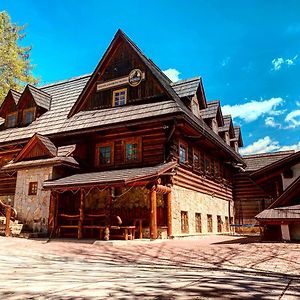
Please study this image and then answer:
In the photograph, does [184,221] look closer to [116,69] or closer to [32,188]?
[32,188]

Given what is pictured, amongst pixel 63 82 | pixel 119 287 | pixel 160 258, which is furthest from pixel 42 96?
pixel 119 287

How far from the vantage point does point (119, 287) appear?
191 inches

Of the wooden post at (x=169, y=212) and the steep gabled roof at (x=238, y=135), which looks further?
the steep gabled roof at (x=238, y=135)

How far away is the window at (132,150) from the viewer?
→ 713 inches

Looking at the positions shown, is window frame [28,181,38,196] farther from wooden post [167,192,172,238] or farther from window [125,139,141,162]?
wooden post [167,192,172,238]

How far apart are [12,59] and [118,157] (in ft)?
63.1

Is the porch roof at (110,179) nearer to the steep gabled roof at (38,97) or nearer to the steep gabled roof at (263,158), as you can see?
the steep gabled roof at (38,97)

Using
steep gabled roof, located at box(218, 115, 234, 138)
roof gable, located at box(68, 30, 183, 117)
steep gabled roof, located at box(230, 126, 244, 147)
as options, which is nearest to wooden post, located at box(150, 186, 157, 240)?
roof gable, located at box(68, 30, 183, 117)

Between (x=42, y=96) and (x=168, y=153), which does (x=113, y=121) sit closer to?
(x=168, y=153)

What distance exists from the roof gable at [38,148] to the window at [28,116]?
496 centimetres

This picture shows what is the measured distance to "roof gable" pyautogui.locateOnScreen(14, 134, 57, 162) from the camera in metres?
18.7

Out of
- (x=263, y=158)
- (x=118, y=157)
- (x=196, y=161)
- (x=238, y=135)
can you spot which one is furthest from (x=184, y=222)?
(x=263, y=158)

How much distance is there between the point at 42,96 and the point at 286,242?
19797 millimetres

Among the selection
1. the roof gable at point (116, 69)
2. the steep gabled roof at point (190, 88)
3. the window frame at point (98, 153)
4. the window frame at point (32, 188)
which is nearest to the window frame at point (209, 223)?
the steep gabled roof at point (190, 88)
